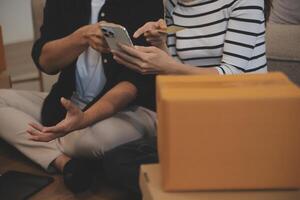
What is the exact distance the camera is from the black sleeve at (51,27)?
140 centimetres

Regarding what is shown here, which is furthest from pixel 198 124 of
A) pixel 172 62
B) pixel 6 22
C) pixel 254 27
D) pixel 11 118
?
pixel 6 22

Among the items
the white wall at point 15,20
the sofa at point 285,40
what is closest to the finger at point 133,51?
the sofa at point 285,40

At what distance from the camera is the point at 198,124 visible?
0.77 meters

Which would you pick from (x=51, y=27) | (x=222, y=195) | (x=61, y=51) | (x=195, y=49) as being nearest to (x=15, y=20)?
(x=51, y=27)

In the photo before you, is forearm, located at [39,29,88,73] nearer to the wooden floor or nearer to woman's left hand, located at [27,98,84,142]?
woman's left hand, located at [27,98,84,142]

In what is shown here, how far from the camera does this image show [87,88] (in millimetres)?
1425

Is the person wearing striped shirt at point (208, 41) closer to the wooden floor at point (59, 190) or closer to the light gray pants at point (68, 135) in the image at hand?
the light gray pants at point (68, 135)

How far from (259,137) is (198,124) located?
112 millimetres

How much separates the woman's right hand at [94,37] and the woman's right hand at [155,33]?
98 millimetres

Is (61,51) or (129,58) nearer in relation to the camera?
(129,58)

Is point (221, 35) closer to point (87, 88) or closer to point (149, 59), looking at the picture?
point (149, 59)

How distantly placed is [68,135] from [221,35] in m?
0.55

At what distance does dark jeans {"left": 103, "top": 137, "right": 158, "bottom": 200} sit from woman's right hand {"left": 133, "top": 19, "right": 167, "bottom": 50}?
270 mm

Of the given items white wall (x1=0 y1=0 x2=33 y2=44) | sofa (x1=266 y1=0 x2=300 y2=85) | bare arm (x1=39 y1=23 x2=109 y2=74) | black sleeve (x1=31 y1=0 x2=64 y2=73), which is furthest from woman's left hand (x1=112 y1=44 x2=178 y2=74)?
white wall (x1=0 y1=0 x2=33 y2=44)
